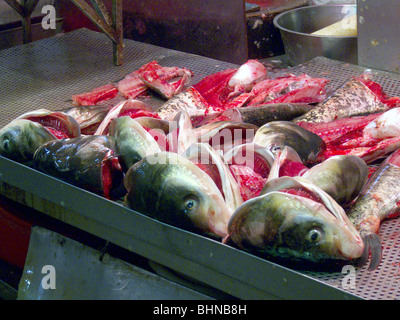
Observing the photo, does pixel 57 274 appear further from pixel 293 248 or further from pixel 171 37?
pixel 171 37

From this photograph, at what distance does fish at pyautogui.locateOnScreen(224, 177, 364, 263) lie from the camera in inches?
69.6

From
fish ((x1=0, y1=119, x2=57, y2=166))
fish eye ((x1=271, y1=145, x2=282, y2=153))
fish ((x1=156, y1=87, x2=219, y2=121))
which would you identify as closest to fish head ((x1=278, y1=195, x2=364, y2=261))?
fish eye ((x1=271, y1=145, x2=282, y2=153))

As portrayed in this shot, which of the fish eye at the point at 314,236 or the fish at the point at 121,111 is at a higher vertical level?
the fish at the point at 121,111

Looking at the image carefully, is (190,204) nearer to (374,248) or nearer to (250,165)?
(250,165)

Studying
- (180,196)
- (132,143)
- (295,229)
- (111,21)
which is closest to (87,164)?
(132,143)

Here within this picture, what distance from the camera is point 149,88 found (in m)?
3.55

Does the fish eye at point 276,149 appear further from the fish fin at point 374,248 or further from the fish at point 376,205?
the fish fin at point 374,248

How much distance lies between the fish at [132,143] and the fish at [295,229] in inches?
21.8

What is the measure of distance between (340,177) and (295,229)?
0.40 metres

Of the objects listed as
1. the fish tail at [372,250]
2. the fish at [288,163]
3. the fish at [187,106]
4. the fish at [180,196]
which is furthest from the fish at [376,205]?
the fish at [187,106]

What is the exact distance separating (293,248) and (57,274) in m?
1.25

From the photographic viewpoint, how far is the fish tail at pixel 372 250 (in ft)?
6.06

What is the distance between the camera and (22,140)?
8.22 feet

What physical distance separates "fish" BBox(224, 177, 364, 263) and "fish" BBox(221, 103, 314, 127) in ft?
3.28
